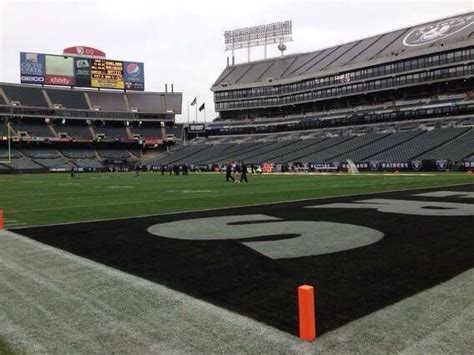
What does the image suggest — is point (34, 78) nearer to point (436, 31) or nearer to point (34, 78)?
point (34, 78)

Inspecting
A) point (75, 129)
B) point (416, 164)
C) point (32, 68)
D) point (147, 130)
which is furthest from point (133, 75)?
point (416, 164)

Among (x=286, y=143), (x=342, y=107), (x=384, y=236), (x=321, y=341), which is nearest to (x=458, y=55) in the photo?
(x=342, y=107)

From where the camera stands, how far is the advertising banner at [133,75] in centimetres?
8812

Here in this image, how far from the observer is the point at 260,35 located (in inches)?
3477

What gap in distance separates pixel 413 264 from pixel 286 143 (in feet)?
208

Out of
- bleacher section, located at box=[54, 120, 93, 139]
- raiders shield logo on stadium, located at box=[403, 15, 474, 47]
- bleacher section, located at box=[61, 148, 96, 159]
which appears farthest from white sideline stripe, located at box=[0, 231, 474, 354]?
bleacher section, located at box=[54, 120, 93, 139]

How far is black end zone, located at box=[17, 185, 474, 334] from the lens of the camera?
498 centimetres

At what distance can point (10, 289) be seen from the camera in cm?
587

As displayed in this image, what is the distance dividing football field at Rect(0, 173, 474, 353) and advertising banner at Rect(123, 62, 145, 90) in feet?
267

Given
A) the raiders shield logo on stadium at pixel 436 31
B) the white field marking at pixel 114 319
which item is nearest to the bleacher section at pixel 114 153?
the raiders shield logo on stadium at pixel 436 31

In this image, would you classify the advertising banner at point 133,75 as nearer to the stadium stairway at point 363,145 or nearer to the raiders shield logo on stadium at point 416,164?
the stadium stairway at point 363,145

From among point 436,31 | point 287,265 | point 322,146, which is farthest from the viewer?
point 436,31

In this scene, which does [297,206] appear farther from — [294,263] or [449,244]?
[294,263]

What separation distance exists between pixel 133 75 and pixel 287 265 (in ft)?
287
